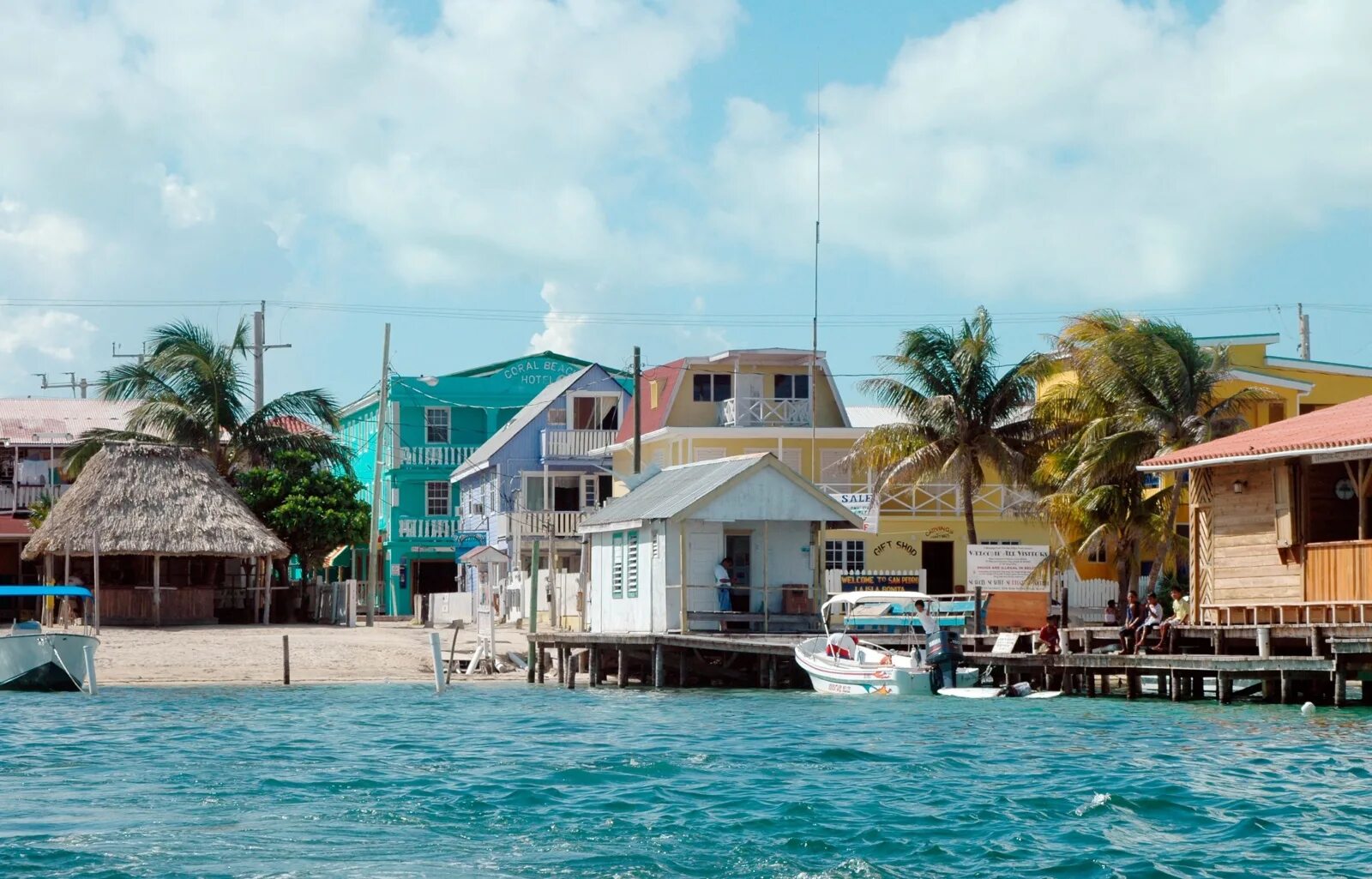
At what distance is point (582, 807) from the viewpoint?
18484 mm

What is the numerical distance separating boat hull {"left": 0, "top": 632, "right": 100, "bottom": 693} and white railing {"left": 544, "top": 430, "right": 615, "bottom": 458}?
93.0 ft

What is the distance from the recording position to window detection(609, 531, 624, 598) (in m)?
39.4

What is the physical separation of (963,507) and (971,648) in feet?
51.1

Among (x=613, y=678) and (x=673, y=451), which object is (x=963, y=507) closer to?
(x=673, y=451)

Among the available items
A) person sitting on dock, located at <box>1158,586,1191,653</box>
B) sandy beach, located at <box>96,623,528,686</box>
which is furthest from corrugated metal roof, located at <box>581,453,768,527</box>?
person sitting on dock, located at <box>1158,586,1191,653</box>

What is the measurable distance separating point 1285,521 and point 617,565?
15203mm

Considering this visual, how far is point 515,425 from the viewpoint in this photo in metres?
64.4

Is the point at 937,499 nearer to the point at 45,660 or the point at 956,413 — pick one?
the point at 956,413

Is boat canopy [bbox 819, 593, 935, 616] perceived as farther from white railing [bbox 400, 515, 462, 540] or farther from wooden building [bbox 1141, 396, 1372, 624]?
white railing [bbox 400, 515, 462, 540]

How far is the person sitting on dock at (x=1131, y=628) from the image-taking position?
31797mm

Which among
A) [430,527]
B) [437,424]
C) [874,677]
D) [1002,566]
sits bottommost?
[874,677]

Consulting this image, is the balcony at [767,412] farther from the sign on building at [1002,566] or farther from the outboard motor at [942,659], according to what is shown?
the outboard motor at [942,659]

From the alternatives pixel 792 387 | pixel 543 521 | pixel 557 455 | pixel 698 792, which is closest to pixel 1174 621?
pixel 698 792

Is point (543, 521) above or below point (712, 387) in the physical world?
below
